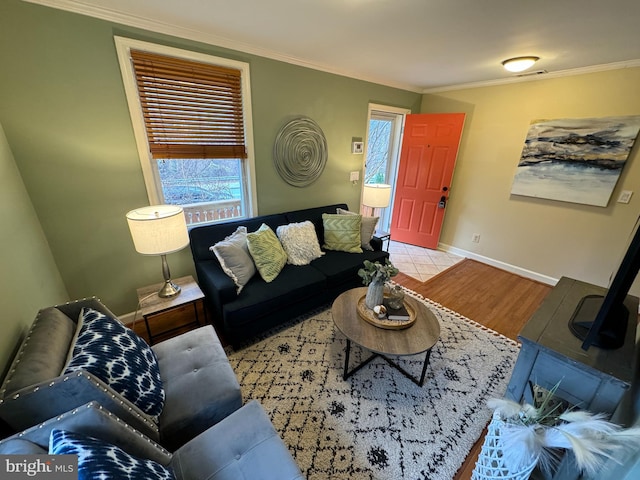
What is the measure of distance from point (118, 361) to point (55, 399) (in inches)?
8.1

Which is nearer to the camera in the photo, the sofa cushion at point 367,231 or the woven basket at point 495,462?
the woven basket at point 495,462

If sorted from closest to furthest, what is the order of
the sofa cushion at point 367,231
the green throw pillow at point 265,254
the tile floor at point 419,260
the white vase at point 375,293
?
the white vase at point 375,293 → the green throw pillow at point 265,254 → the sofa cushion at point 367,231 → the tile floor at point 419,260

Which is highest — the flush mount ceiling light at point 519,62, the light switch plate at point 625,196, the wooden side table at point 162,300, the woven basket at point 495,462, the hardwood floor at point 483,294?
the flush mount ceiling light at point 519,62

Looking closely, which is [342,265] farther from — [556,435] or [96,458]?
[96,458]

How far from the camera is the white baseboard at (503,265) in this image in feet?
10.4

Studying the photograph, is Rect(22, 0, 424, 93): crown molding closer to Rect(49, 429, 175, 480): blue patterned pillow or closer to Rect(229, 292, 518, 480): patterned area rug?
Rect(49, 429, 175, 480): blue patterned pillow

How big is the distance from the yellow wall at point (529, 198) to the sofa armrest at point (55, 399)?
408 centimetres

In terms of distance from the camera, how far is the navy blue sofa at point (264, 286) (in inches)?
74.2

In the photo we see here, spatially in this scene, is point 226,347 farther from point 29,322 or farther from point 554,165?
point 554,165

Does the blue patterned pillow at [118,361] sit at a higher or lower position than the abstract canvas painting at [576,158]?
lower

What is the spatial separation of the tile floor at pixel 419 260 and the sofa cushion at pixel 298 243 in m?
1.49

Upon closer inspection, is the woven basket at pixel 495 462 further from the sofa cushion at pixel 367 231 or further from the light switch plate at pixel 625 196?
the light switch plate at pixel 625 196

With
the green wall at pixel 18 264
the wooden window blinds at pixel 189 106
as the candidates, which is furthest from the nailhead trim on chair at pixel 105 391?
the wooden window blinds at pixel 189 106

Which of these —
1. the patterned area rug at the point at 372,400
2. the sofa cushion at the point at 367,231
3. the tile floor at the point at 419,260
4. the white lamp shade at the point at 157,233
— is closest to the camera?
the patterned area rug at the point at 372,400
